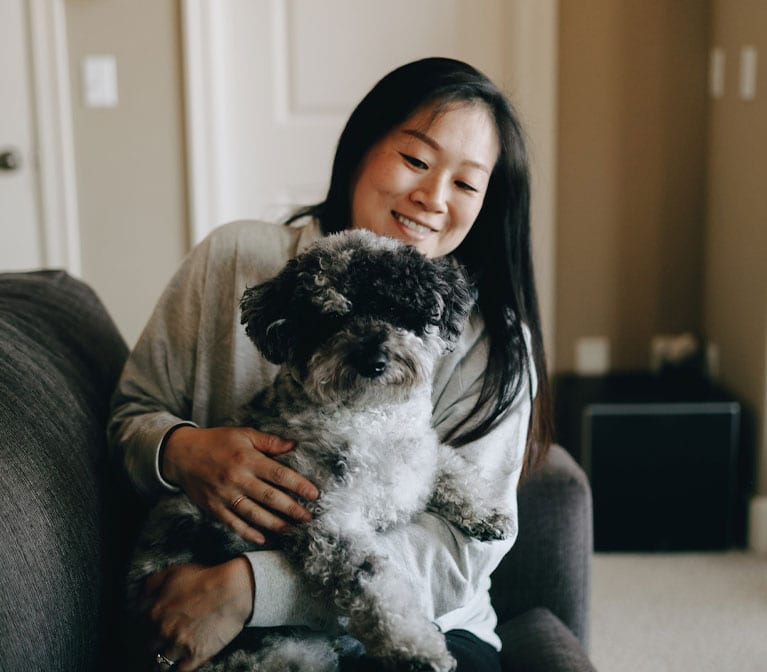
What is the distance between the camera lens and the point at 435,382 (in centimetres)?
→ 154

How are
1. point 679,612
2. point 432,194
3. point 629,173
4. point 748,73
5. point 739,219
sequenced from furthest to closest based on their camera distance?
1. point 629,173
2. point 739,219
3. point 748,73
4. point 679,612
5. point 432,194

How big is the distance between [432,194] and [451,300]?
0.86 ft

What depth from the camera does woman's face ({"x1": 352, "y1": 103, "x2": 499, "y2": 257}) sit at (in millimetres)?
1543

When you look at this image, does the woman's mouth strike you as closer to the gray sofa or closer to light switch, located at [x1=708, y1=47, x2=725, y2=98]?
the gray sofa

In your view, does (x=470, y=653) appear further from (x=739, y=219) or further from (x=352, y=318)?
(x=739, y=219)

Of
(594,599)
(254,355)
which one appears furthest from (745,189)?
(254,355)

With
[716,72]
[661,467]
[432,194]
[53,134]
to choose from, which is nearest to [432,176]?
[432,194]

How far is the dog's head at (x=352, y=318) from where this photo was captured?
50.2 inches

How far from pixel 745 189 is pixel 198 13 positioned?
215 cm

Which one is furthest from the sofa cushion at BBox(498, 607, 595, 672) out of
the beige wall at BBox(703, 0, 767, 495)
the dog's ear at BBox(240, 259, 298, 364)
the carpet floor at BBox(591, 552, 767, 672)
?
the beige wall at BBox(703, 0, 767, 495)

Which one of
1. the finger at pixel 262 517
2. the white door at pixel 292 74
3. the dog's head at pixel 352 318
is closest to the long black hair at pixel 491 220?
the dog's head at pixel 352 318

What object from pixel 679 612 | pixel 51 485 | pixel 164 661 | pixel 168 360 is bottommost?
pixel 679 612

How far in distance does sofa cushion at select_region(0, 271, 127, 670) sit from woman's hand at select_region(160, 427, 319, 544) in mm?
149

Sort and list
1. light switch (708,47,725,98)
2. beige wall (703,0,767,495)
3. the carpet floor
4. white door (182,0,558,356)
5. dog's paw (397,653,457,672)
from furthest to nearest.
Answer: white door (182,0,558,356), light switch (708,47,725,98), beige wall (703,0,767,495), the carpet floor, dog's paw (397,653,457,672)
